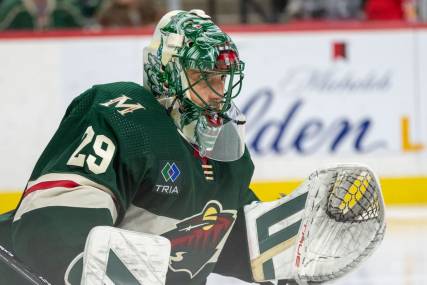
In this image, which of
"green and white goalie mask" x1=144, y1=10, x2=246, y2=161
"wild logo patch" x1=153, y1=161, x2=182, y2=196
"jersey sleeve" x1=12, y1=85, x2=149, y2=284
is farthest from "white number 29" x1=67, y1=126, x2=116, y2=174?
"green and white goalie mask" x1=144, y1=10, x2=246, y2=161

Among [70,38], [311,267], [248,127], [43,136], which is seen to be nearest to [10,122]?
[43,136]

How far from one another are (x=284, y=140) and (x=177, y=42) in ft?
12.1

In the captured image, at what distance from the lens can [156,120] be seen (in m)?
2.13

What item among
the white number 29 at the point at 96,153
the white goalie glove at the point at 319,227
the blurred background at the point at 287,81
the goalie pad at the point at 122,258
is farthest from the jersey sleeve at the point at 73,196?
the blurred background at the point at 287,81

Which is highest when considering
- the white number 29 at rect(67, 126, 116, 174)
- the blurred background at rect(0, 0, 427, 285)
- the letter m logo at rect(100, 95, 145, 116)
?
the letter m logo at rect(100, 95, 145, 116)

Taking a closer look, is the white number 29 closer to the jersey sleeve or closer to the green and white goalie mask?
the jersey sleeve

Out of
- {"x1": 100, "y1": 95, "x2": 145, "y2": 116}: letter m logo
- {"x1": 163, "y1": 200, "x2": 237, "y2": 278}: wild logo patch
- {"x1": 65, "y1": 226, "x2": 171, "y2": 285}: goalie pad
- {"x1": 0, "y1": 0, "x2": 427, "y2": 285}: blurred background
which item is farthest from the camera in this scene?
{"x1": 0, "y1": 0, "x2": 427, "y2": 285}: blurred background

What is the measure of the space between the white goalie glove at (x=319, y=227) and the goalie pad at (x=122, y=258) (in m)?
0.61

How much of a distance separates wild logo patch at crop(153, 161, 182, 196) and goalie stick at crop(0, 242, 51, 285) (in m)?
0.30

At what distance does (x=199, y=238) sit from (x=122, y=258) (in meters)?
0.50

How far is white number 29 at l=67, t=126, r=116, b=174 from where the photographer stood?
6.50 ft

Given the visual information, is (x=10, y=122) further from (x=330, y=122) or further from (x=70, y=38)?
(x=330, y=122)

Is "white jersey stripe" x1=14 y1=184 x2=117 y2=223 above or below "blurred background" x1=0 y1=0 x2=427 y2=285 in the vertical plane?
above

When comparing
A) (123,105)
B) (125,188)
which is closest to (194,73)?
(123,105)
